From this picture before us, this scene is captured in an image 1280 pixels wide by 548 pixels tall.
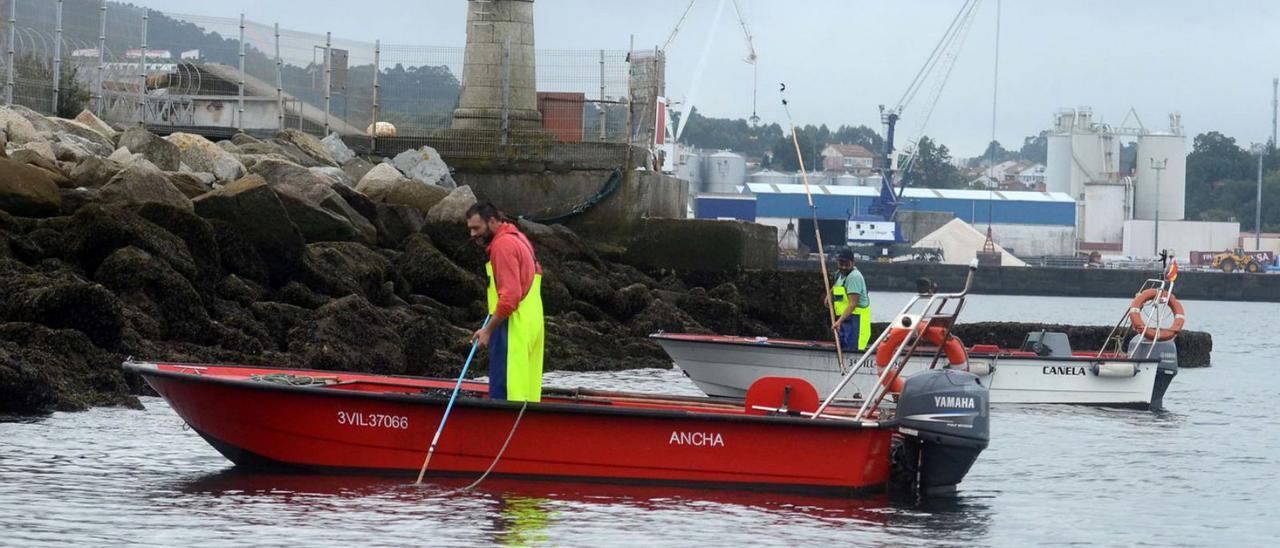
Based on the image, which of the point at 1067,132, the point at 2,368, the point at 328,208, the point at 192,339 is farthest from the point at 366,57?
the point at 1067,132

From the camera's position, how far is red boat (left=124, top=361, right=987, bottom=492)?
40.5 feet

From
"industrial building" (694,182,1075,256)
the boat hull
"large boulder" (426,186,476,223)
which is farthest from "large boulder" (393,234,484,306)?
"industrial building" (694,182,1075,256)

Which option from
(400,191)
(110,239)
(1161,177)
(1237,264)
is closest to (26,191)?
(110,239)

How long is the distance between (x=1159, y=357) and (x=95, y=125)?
589 inches

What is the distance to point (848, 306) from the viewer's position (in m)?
18.1

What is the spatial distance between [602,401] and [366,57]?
62.8ft

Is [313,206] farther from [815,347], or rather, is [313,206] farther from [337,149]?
[815,347]

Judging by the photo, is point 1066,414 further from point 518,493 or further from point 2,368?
point 2,368

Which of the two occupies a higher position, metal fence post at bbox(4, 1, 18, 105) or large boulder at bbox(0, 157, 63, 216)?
metal fence post at bbox(4, 1, 18, 105)

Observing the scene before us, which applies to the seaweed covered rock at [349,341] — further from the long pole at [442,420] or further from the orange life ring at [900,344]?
the orange life ring at [900,344]

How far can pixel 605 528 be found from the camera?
1133 cm

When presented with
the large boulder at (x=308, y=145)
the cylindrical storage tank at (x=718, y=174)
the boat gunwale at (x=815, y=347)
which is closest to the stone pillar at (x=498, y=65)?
the large boulder at (x=308, y=145)

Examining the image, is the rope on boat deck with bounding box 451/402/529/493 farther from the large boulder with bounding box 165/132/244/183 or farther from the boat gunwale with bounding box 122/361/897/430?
the large boulder with bounding box 165/132/244/183

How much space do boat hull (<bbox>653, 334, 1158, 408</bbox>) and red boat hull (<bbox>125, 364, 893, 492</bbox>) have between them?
241 inches
